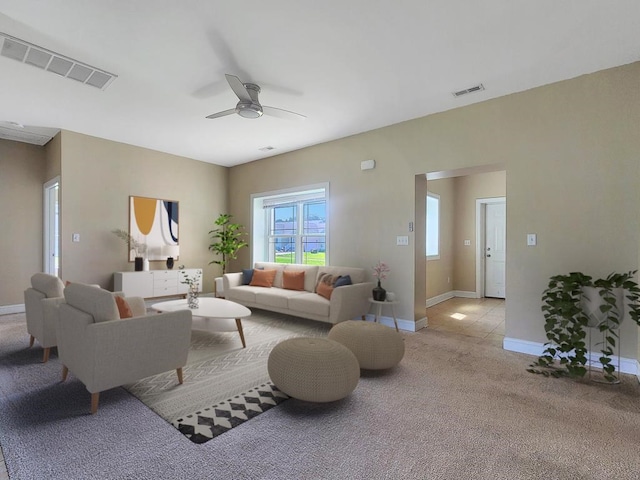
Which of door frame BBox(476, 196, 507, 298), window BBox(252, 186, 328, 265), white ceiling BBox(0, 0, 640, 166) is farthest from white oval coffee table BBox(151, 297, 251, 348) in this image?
door frame BBox(476, 196, 507, 298)

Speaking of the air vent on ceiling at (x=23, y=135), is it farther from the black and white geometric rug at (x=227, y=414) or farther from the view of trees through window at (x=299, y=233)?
the black and white geometric rug at (x=227, y=414)

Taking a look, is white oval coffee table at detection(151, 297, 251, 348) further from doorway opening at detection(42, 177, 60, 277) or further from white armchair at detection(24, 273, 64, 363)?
doorway opening at detection(42, 177, 60, 277)

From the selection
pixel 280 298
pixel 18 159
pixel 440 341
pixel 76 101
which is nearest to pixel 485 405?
pixel 440 341

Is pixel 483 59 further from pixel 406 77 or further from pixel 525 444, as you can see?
pixel 525 444

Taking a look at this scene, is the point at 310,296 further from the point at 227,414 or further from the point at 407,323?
the point at 227,414

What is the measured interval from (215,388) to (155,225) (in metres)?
4.19

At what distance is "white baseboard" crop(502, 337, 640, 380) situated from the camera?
2.82m

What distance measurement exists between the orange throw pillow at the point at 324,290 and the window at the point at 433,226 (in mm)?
2667

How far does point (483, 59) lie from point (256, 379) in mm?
3435

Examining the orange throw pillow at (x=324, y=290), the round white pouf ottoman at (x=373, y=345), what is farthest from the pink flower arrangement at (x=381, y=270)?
the round white pouf ottoman at (x=373, y=345)

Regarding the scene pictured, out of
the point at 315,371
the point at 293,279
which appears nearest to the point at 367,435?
the point at 315,371

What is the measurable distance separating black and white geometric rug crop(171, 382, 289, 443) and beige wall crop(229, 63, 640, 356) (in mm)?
2500

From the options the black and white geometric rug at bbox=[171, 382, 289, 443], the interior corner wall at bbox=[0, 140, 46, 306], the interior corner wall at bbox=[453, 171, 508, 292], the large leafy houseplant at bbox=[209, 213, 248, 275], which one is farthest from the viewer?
the interior corner wall at bbox=[453, 171, 508, 292]

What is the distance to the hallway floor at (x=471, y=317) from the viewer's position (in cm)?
412
